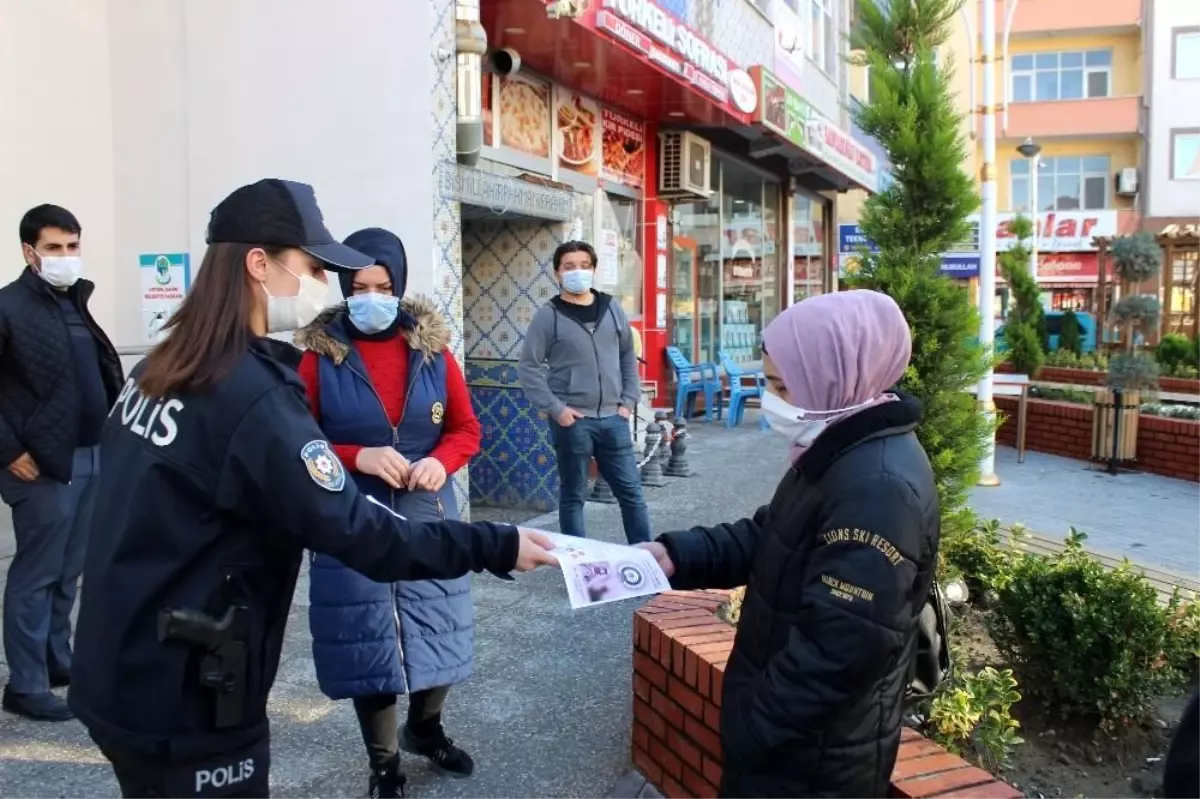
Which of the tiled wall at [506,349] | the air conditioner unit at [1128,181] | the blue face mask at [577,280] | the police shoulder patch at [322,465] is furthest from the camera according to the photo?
the air conditioner unit at [1128,181]

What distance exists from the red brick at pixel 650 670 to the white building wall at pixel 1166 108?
3534 centimetres

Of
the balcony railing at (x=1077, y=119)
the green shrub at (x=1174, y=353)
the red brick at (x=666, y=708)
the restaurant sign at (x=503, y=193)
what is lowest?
the red brick at (x=666, y=708)

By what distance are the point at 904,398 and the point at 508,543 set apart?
3.00 feet

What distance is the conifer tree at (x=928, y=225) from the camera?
4.39 metres

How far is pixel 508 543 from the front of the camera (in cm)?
225

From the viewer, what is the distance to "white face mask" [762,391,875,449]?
6.77 ft

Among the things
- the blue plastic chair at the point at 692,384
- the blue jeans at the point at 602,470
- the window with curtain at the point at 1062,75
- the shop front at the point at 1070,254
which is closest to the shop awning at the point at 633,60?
the blue plastic chair at the point at 692,384

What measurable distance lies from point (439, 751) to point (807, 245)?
1679 cm

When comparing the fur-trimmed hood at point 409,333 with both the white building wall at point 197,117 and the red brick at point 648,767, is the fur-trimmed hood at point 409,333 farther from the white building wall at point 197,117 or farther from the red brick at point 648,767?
the white building wall at point 197,117

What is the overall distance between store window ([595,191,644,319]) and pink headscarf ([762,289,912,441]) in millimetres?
7682

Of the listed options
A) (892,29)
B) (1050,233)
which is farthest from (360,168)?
(1050,233)

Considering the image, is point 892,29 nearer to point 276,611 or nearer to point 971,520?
point 971,520

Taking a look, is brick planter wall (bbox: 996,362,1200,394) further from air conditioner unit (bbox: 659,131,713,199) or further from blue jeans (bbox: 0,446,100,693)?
blue jeans (bbox: 0,446,100,693)

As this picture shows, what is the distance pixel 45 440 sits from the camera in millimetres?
4043
